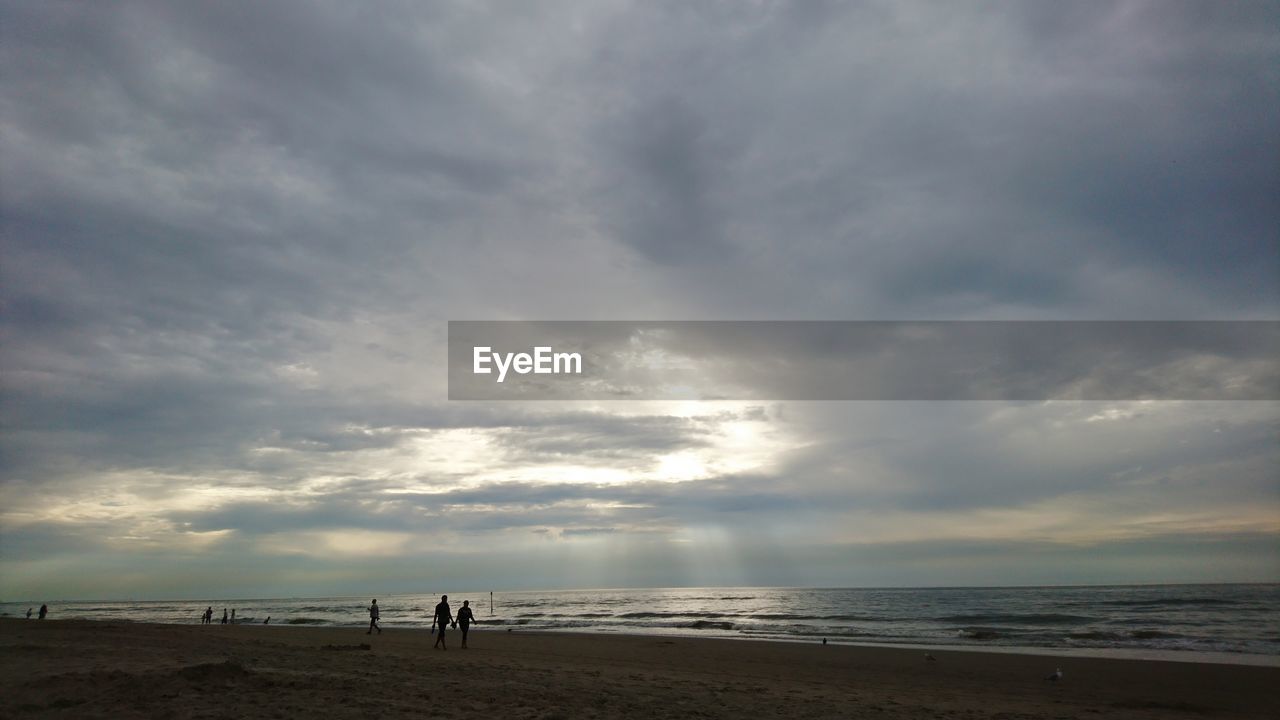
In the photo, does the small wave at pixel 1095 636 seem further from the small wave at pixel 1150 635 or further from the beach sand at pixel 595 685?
the beach sand at pixel 595 685

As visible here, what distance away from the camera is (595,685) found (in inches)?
603

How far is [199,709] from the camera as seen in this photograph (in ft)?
34.2

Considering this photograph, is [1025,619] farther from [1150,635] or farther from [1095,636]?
[1095,636]

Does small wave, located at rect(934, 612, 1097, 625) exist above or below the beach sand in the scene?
below

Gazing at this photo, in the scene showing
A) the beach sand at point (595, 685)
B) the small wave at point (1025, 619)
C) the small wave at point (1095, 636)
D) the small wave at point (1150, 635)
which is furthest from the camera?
the small wave at point (1025, 619)

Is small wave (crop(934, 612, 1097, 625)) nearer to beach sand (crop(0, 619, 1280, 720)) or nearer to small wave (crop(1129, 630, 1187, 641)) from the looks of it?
small wave (crop(1129, 630, 1187, 641))

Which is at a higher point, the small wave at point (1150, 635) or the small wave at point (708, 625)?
the small wave at point (1150, 635)

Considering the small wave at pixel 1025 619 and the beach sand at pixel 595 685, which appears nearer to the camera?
the beach sand at pixel 595 685

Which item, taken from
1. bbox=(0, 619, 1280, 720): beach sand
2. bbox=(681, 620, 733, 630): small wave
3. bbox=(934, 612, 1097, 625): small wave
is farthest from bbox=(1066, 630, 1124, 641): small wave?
bbox=(681, 620, 733, 630): small wave

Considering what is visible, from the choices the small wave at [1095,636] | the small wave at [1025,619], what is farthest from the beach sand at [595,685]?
the small wave at [1025,619]

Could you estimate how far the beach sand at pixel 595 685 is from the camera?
11.2 m

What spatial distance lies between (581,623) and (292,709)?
4872cm

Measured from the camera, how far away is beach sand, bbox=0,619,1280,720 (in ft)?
36.6

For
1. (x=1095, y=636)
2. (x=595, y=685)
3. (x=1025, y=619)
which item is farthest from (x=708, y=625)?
(x=595, y=685)
